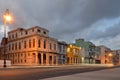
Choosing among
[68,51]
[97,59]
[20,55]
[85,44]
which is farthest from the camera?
[97,59]

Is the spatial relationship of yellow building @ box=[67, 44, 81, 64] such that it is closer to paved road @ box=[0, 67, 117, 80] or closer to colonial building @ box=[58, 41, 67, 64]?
colonial building @ box=[58, 41, 67, 64]

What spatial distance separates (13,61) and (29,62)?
10.1 meters

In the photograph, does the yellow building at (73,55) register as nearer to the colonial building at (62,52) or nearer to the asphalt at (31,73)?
the colonial building at (62,52)

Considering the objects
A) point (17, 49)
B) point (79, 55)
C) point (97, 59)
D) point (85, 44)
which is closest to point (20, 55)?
point (17, 49)

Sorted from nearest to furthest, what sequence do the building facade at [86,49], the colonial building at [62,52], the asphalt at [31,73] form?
the asphalt at [31,73]
the colonial building at [62,52]
the building facade at [86,49]

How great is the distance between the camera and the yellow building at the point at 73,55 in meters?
77.0

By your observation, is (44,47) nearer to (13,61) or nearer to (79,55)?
(13,61)

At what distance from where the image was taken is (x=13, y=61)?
65.3m

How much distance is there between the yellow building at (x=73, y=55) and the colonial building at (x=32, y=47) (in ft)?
37.8

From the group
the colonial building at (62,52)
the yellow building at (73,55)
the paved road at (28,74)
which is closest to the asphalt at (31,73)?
the paved road at (28,74)

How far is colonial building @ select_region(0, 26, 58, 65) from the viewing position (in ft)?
189

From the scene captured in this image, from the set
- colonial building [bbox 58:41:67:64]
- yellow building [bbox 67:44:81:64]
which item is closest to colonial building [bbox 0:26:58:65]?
colonial building [bbox 58:41:67:64]

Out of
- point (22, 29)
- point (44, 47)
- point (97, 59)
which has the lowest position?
point (97, 59)

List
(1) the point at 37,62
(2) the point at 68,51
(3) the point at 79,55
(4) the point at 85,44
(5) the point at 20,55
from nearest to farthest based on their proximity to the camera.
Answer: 1. (1) the point at 37,62
2. (5) the point at 20,55
3. (2) the point at 68,51
4. (3) the point at 79,55
5. (4) the point at 85,44
